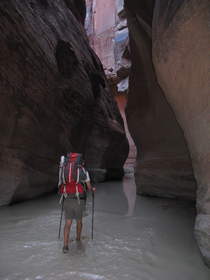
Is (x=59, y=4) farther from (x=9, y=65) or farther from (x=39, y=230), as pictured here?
(x=39, y=230)

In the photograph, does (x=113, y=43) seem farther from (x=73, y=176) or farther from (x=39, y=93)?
(x=73, y=176)

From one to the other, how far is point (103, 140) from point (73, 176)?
A: 7651mm

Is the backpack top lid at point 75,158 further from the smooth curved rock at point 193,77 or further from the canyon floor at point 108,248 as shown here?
the smooth curved rock at point 193,77

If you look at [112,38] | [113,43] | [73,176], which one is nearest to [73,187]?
[73,176]

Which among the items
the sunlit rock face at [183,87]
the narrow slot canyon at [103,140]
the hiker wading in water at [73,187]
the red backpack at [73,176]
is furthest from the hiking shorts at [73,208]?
the sunlit rock face at [183,87]

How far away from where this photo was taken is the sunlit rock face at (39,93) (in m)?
5.00

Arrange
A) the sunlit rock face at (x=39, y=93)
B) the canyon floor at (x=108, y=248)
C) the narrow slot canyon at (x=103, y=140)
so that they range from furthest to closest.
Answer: the sunlit rock face at (x=39, y=93) → the narrow slot canyon at (x=103, y=140) → the canyon floor at (x=108, y=248)

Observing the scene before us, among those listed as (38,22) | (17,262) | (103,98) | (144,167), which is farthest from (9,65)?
(103,98)

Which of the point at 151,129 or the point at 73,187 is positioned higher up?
the point at 73,187

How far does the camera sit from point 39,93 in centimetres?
574

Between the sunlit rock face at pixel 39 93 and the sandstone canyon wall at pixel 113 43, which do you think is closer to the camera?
the sunlit rock face at pixel 39 93

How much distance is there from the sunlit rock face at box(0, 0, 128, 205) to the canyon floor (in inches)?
54.7

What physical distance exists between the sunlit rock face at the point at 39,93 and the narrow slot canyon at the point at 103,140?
0.09 ft

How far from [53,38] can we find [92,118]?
11.6 feet
